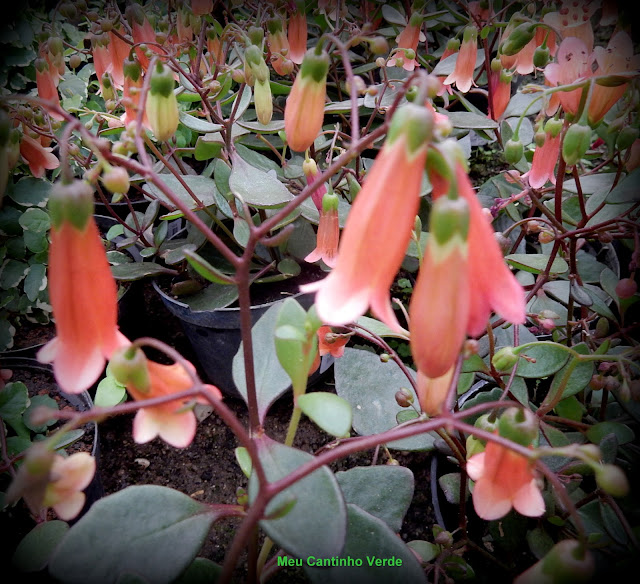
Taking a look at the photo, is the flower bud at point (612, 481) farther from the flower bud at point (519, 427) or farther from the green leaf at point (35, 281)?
the green leaf at point (35, 281)

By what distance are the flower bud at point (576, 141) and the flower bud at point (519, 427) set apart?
395 millimetres

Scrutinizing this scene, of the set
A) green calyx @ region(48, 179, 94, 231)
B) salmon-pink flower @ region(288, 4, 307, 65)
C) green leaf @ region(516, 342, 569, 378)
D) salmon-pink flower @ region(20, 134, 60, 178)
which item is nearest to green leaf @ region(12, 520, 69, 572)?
green calyx @ region(48, 179, 94, 231)

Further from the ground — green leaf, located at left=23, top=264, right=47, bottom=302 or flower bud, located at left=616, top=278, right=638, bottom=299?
flower bud, located at left=616, top=278, right=638, bottom=299

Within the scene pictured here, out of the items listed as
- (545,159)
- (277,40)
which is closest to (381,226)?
(545,159)

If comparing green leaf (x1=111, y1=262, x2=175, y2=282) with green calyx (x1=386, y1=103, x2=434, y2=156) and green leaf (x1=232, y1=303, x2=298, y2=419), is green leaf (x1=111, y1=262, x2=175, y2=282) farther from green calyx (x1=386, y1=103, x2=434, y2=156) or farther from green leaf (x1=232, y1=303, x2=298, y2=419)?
green calyx (x1=386, y1=103, x2=434, y2=156)

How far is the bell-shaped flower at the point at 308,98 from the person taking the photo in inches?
25.9

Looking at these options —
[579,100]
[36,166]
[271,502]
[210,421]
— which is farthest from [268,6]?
[271,502]

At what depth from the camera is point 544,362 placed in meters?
0.73

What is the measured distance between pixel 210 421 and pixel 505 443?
950mm

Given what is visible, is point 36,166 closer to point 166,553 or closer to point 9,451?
point 9,451

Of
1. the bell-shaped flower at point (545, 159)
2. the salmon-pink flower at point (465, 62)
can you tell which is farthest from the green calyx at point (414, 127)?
the salmon-pink flower at point (465, 62)

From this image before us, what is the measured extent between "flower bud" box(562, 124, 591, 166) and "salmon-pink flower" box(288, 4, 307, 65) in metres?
0.78

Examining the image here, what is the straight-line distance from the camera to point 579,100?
74cm

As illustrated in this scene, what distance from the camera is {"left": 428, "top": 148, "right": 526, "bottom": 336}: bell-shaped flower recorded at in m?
0.42
